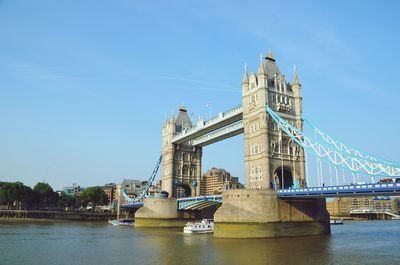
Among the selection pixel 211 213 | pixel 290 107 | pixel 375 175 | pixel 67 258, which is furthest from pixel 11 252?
pixel 211 213

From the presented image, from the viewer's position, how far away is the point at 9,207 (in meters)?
92.6

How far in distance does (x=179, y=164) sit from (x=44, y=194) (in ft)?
157

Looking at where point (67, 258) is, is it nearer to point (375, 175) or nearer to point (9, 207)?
point (375, 175)

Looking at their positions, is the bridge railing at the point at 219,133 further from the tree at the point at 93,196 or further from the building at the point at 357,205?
the building at the point at 357,205

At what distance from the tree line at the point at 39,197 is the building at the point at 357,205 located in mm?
97219

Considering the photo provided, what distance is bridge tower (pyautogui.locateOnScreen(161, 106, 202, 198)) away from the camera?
7056 centimetres

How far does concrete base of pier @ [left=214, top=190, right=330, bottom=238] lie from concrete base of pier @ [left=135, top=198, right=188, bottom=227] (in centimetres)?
2496

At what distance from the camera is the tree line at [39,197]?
88.1 metres

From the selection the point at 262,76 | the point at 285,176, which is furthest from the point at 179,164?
the point at 262,76

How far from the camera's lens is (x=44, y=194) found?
9875cm

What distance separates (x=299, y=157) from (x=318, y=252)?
66.4 ft

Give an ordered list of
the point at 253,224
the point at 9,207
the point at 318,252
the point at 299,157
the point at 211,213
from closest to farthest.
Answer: the point at 318,252, the point at 253,224, the point at 299,157, the point at 211,213, the point at 9,207

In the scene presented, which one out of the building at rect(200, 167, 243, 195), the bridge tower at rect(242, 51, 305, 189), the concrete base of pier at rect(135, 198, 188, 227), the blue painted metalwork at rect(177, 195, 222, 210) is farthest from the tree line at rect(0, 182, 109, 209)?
the bridge tower at rect(242, 51, 305, 189)

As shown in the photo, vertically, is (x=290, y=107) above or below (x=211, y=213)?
above
